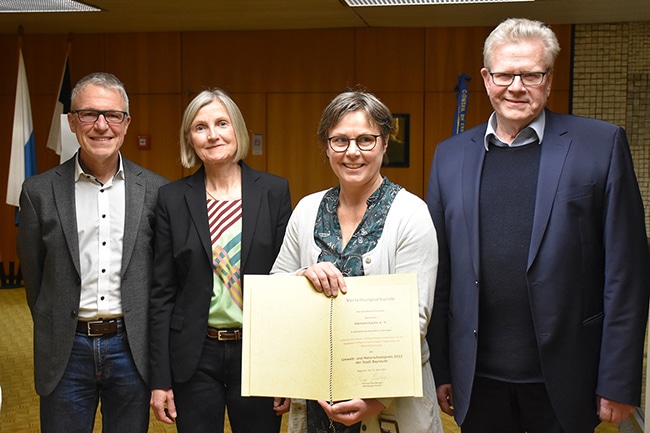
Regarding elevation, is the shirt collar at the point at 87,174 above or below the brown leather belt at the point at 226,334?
above

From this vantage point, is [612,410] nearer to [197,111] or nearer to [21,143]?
[197,111]

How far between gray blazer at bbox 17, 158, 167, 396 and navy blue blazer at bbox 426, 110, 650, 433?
42.8 inches

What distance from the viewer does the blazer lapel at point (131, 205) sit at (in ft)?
7.29

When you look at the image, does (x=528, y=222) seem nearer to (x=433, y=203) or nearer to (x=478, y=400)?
(x=433, y=203)

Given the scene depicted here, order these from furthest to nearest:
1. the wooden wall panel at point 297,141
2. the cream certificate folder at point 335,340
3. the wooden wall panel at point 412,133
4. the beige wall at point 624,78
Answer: the wooden wall panel at point 297,141, the wooden wall panel at point 412,133, the beige wall at point 624,78, the cream certificate folder at point 335,340

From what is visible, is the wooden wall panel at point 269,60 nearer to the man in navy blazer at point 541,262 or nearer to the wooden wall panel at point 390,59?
the wooden wall panel at point 390,59

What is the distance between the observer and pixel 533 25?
1865 mm

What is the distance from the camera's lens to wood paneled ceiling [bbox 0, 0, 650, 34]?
5984 millimetres

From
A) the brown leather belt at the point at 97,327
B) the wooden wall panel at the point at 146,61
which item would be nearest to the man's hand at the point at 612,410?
the brown leather belt at the point at 97,327

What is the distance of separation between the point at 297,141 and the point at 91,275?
5.68 meters

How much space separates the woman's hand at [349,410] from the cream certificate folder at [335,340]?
0.04m

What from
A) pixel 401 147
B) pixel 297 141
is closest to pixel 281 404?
pixel 401 147

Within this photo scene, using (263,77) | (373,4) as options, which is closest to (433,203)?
(373,4)

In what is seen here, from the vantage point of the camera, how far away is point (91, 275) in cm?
221
